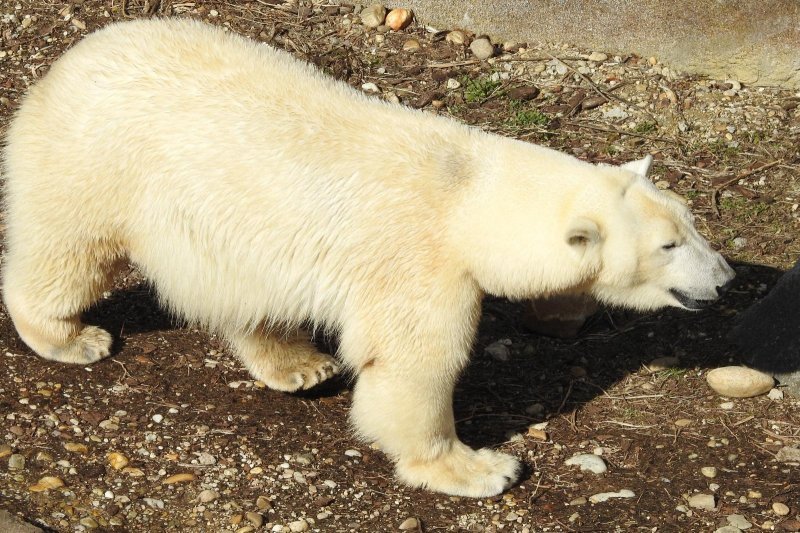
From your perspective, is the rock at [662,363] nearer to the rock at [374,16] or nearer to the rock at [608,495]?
the rock at [608,495]

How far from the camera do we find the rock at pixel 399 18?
24.6 ft

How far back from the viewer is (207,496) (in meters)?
4.09

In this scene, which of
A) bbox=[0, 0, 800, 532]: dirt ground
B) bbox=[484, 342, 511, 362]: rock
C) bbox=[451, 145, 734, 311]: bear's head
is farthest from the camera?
bbox=[484, 342, 511, 362]: rock

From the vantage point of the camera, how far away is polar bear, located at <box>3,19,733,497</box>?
386 cm

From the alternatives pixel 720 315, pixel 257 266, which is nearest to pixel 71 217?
pixel 257 266

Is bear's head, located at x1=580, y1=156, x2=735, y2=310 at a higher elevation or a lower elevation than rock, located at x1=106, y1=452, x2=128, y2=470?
higher

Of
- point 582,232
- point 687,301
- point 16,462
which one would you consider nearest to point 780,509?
point 687,301

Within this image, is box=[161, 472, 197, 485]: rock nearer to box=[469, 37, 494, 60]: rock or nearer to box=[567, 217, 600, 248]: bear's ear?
box=[567, 217, 600, 248]: bear's ear

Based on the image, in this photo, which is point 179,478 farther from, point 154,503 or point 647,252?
point 647,252

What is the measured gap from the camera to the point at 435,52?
7.37 metres

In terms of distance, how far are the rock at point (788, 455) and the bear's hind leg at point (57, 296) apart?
9.91 ft

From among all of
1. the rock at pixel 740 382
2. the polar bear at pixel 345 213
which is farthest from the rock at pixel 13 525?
the rock at pixel 740 382

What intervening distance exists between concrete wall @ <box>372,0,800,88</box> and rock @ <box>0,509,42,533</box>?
496 centimetres

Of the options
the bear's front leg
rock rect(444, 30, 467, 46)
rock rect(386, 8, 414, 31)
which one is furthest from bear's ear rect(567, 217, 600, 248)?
rock rect(386, 8, 414, 31)
